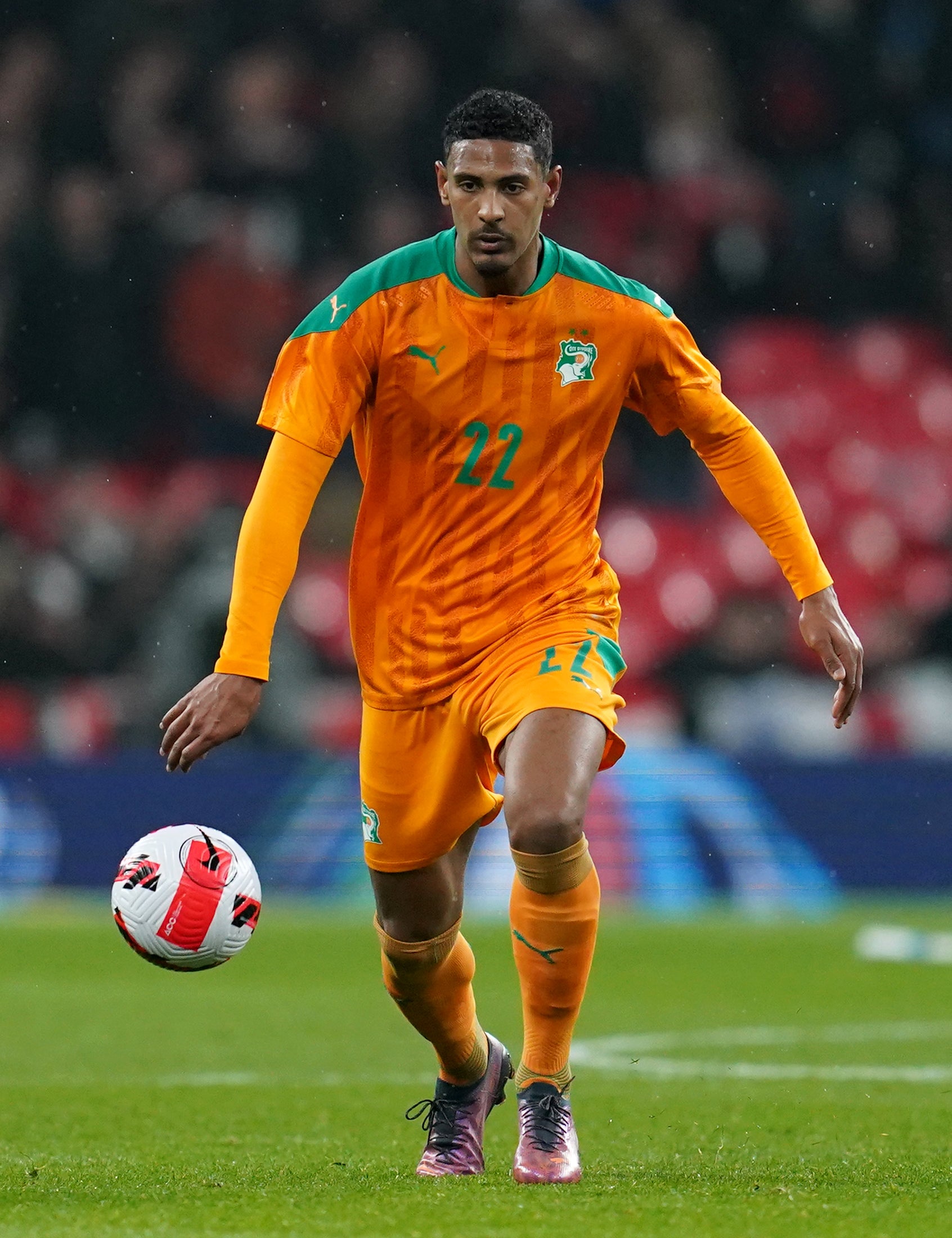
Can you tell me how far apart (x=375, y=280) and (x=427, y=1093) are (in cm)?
263

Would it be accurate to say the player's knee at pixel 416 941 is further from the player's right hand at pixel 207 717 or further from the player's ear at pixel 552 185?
the player's ear at pixel 552 185

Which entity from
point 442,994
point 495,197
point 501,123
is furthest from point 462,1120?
point 501,123

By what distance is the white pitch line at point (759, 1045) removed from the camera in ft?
20.2

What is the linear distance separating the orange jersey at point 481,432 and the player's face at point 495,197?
16 cm

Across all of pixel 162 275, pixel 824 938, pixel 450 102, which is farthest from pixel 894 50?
pixel 824 938

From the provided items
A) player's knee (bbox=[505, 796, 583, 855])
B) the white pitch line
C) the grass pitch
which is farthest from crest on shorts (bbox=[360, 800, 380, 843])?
the white pitch line

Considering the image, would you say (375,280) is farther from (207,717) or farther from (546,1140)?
(546,1140)

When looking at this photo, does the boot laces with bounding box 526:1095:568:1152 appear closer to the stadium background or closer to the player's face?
the player's face

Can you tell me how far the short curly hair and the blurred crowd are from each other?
10114mm

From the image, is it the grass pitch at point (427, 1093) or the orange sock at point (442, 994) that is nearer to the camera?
the grass pitch at point (427, 1093)

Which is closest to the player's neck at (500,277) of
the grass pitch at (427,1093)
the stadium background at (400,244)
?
the grass pitch at (427,1093)

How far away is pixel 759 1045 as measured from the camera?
6.97 m

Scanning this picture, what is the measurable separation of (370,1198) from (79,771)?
884 cm

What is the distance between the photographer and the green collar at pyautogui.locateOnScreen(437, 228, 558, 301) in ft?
14.5
